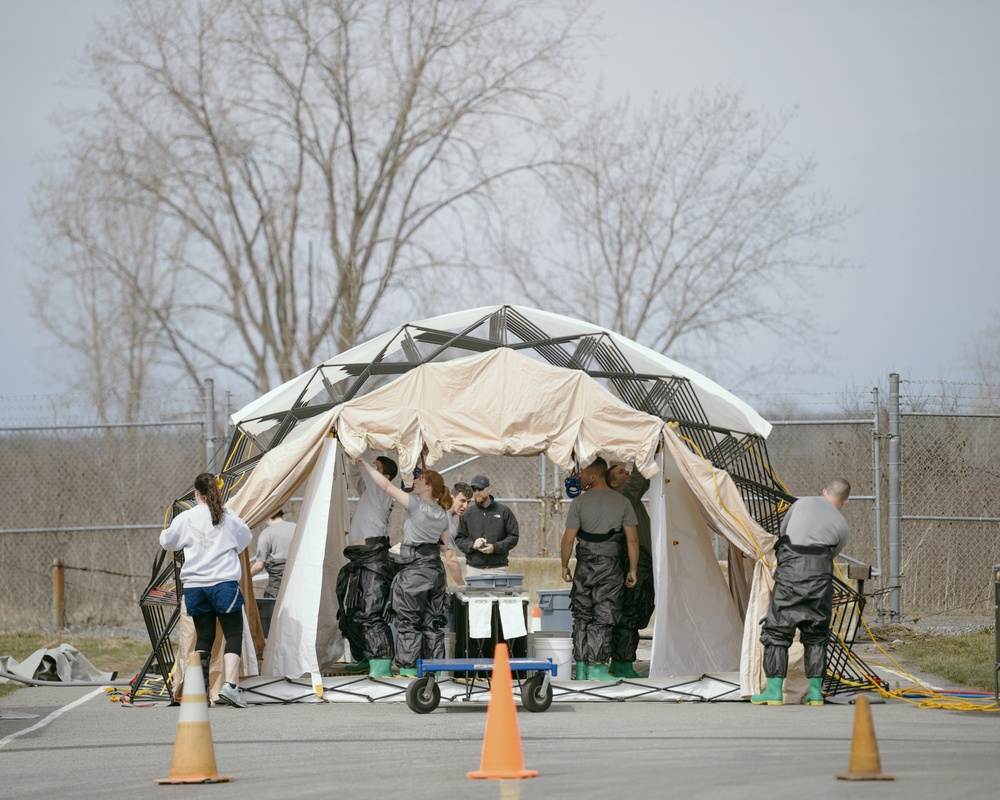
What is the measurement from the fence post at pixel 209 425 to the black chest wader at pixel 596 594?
203 inches

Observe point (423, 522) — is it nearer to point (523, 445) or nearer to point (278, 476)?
point (523, 445)

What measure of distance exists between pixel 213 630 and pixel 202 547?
695 millimetres

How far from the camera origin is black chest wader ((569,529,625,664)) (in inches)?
496

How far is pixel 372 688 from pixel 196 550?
73.1 inches

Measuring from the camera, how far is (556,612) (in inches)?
564

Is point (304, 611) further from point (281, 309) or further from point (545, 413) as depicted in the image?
point (281, 309)

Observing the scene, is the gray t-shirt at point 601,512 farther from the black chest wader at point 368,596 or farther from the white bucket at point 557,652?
the black chest wader at point 368,596

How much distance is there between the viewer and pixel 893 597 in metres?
16.1

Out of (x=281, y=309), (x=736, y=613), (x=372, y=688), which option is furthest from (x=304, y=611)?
(x=281, y=309)

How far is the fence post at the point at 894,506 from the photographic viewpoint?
629 inches

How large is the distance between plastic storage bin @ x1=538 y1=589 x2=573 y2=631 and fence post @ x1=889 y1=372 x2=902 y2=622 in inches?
158

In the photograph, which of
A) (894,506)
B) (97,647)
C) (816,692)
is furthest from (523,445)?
(97,647)

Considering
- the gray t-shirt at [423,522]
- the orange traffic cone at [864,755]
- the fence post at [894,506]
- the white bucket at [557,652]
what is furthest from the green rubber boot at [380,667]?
the fence post at [894,506]

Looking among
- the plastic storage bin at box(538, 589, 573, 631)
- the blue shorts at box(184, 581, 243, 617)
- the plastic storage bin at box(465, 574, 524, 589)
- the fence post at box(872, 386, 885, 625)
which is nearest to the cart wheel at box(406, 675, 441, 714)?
the blue shorts at box(184, 581, 243, 617)
